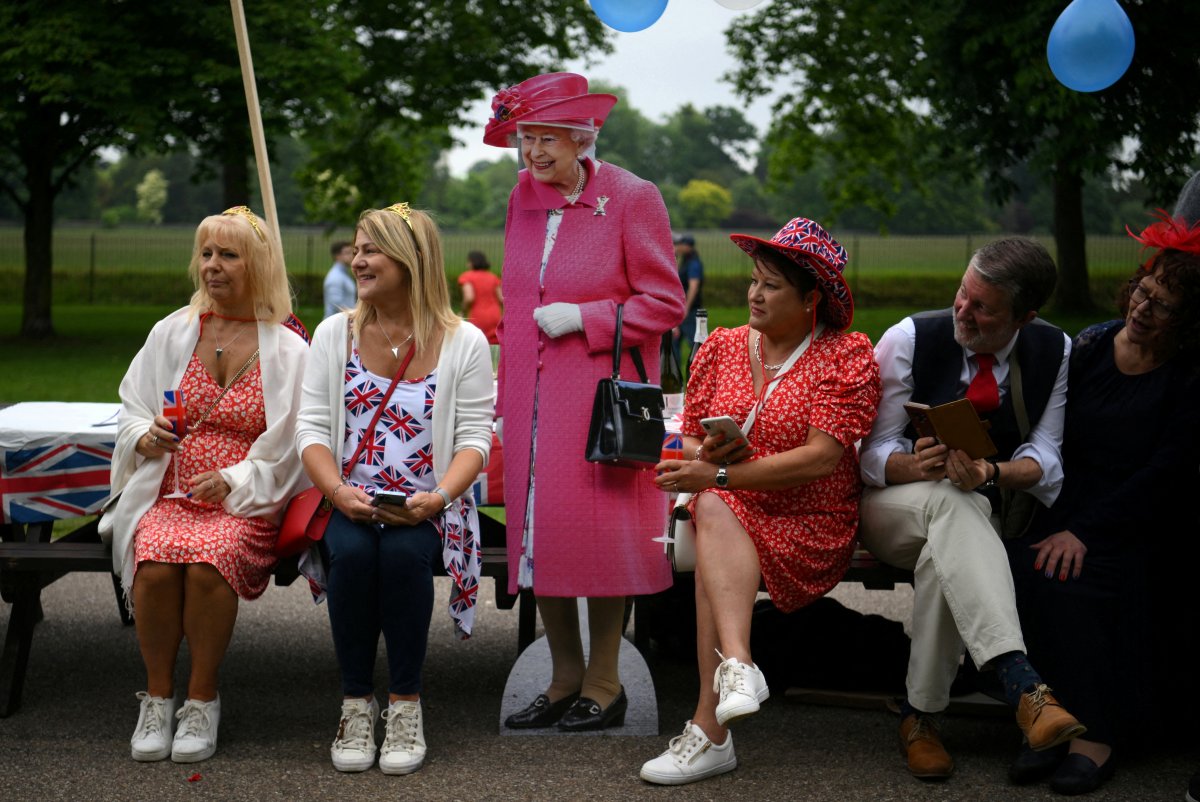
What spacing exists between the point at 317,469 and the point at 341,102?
1612 cm

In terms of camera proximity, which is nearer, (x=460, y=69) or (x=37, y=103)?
(x=37, y=103)

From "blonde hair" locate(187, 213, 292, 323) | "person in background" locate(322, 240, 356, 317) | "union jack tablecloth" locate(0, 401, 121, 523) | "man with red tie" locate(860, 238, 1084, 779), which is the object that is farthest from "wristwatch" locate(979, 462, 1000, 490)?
"person in background" locate(322, 240, 356, 317)

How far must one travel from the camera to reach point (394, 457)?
4.20 meters

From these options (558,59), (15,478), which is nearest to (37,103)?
(558,59)

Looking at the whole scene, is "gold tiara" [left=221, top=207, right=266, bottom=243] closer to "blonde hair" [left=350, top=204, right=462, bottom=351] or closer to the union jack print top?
"blonde hair" [left=350, top=204, right=462, bottom=351]

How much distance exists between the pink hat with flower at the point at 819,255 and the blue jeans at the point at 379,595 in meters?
1.35

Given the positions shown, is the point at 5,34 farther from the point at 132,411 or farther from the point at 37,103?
the point at 132,411

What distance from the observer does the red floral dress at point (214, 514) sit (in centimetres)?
409

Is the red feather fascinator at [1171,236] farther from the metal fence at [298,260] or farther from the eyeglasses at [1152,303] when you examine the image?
the metal fence at [298,260]

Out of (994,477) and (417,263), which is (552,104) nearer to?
(417,263)

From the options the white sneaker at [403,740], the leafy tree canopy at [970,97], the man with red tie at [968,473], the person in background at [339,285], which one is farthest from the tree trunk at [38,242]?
the man with red tie at [968,473]

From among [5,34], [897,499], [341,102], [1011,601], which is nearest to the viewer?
[1011,601]

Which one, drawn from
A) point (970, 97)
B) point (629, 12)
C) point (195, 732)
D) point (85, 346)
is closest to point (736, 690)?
point (195, 732)

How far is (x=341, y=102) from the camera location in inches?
763
